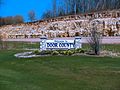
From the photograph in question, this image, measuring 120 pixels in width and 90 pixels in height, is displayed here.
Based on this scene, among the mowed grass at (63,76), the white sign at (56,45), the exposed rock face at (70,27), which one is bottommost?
the mowed grass at (63,76)

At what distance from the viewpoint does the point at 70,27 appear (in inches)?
2130

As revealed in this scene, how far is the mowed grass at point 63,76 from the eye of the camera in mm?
10443

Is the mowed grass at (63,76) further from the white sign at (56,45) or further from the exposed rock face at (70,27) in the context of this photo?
the exposed rock face at (70,27)

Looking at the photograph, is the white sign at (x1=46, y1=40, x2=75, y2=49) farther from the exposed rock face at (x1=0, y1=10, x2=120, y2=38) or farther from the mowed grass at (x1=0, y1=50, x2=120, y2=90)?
the exposed rock face at (x1=0, y1=10, x2=120, y2=38)

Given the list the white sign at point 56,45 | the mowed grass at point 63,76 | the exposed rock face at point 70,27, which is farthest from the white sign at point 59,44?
the exposed rock face at point 70,27

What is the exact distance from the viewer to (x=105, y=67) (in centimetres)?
→ 1444

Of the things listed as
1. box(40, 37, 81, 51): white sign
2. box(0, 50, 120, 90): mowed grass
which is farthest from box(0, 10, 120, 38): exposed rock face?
box(0, 50, 120, 90): mowed grass

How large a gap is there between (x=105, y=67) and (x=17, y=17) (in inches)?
3462

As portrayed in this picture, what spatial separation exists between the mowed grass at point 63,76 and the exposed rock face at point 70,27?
2983 centimetres

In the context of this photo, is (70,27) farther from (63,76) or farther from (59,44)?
(63,76)

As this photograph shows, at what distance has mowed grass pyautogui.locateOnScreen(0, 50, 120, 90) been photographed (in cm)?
1044

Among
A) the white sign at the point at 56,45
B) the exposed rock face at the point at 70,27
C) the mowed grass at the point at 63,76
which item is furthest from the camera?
the exposed rock face at the point at 70,27

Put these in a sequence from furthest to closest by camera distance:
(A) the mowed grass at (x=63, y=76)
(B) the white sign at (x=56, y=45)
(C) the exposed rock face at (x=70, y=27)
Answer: (C) the exposed rock face at (x=70, y=27), (B) the white sign at (x=56, y=45), (A) the mowed grass at (x=63, y=76)

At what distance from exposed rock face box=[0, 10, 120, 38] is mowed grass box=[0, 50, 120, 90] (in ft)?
97.9
